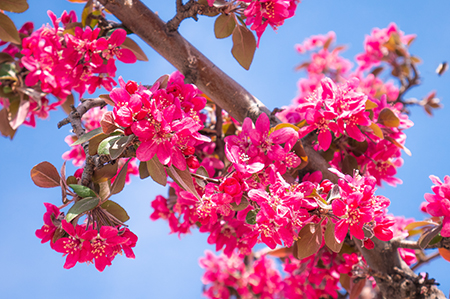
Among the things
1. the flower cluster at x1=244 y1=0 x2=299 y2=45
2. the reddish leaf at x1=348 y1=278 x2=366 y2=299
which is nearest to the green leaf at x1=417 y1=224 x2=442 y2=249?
the reddish leaf at x1=348 y1=278 x2=366 y2=299

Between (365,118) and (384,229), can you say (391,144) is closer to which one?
(365,118)

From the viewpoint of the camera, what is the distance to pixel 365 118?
1437mm

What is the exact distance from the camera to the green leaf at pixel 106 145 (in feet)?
3.73

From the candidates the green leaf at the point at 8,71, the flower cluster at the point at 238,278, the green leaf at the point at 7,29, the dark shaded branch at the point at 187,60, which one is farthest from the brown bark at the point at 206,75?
the flower cluster at the point at 238,278

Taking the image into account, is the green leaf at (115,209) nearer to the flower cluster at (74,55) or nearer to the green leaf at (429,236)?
the flower cluster at (74,55)

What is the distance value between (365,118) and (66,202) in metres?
1.31

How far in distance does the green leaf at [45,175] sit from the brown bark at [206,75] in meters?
0.77

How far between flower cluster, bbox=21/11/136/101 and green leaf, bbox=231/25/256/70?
0.54m

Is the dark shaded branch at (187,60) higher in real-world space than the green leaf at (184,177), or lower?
higher

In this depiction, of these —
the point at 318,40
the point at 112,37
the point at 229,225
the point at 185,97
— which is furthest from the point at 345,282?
the point at 318,40

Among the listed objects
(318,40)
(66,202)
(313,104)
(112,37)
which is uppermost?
(318,40)

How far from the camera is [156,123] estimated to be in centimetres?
113

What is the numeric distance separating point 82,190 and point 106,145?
0.26 meters

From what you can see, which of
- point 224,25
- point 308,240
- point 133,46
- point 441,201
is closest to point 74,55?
point 133,46
